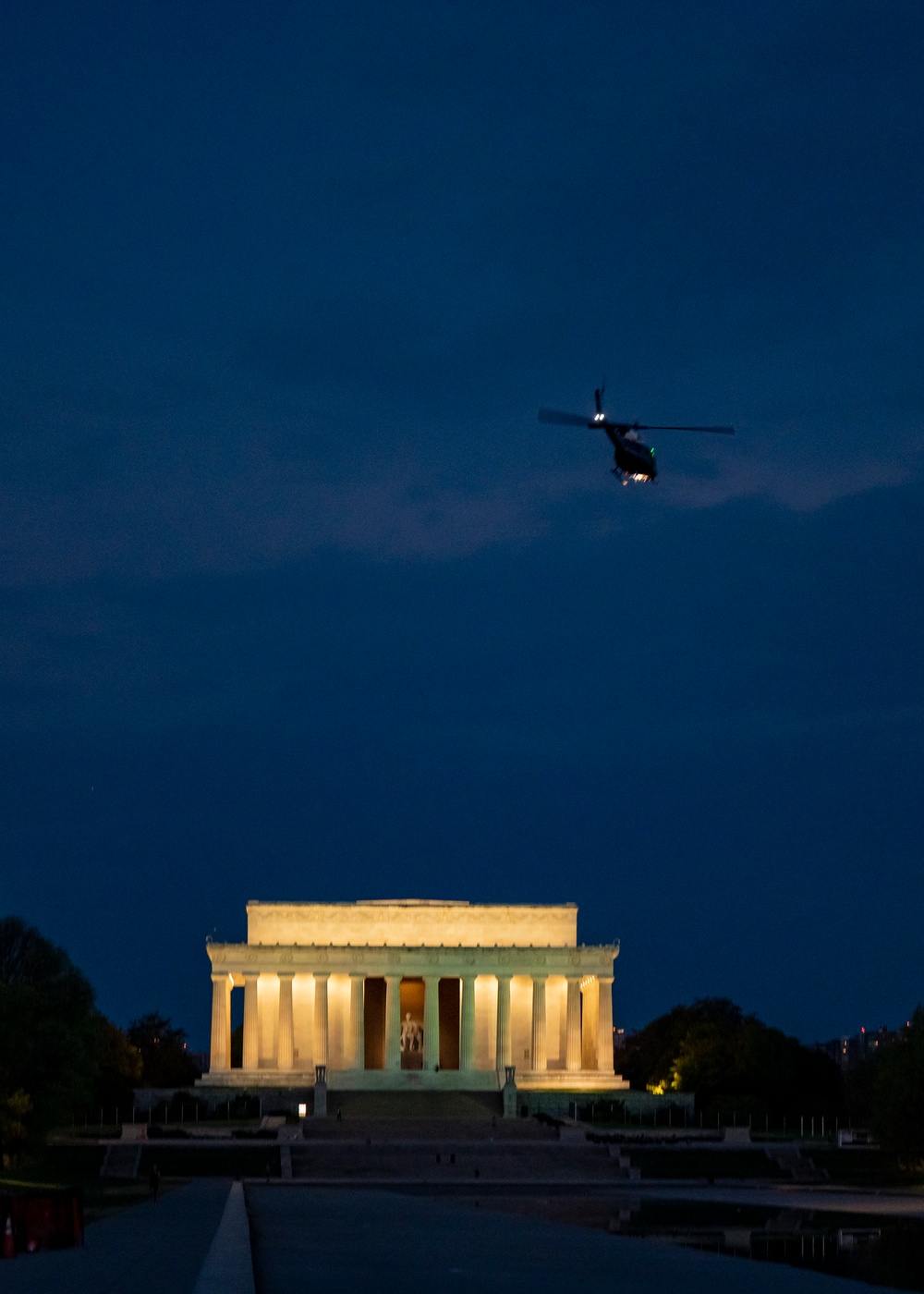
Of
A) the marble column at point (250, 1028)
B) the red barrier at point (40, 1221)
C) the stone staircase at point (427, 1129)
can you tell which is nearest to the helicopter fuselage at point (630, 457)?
the red barrier at point (40, 1221)

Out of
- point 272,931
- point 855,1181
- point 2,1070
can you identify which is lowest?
point 855,1181

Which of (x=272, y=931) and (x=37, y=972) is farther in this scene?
(x=272, y=931)

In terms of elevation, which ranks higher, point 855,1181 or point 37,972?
point 37,972

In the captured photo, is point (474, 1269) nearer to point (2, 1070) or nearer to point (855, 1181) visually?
point (2, 1070)

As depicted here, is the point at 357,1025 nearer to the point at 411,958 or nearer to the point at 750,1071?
the point at 411,958

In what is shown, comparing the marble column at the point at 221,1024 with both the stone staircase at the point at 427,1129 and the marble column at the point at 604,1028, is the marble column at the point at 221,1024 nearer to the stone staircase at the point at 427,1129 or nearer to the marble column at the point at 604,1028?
the stone staircase at the point at 427,1129

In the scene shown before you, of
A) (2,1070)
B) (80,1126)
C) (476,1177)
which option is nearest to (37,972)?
(80,1126)

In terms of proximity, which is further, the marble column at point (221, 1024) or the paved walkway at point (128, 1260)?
the marble column at point (221, 1024)

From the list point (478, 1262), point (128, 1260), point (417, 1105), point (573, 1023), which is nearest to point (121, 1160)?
point (417, 1105)
